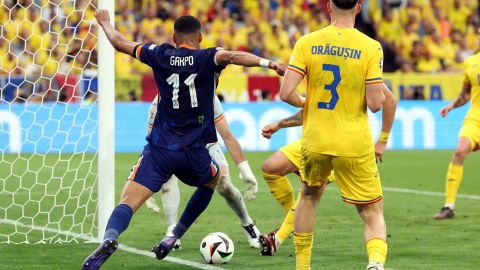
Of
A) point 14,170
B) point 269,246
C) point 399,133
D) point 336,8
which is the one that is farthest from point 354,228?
point 399,133

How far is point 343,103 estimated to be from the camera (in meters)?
6.64

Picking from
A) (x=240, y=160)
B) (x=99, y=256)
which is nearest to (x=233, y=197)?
(x=240, y=160)

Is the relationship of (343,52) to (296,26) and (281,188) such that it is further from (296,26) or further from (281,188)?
(296,26)

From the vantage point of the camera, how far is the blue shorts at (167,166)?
7.43 metres

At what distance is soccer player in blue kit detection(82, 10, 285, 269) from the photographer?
7414mm

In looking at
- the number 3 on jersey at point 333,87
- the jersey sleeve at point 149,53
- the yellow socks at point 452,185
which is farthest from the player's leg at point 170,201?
the yellow socks at point 452,185

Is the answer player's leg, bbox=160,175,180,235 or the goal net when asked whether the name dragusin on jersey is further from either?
the goal net

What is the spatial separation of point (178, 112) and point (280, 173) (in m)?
1.82

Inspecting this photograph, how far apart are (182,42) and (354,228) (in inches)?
146

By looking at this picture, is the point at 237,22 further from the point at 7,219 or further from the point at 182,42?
the point at 182,42

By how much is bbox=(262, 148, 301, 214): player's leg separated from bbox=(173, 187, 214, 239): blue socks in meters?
0.97

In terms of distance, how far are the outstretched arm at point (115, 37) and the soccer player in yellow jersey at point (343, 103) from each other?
4.88ft

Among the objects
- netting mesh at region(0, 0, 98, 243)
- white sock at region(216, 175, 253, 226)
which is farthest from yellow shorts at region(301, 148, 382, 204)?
netting mesh at region(0, 0, 98, 243)

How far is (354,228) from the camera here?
34.5ft
